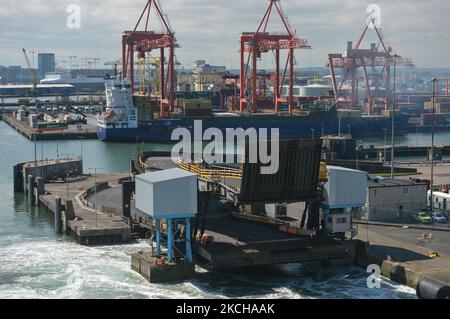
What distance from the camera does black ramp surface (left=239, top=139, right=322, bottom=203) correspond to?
21438 mm

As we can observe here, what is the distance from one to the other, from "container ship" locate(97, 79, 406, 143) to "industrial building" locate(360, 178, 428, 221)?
36.1m

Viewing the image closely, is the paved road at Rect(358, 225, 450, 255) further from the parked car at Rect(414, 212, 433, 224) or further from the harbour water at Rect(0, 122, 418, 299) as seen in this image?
the harbour water at Rect(0, 122, 418, 299)

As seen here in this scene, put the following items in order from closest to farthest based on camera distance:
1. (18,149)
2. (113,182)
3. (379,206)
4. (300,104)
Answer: (379,206) → (113,182) → (18,149) → (300,104)

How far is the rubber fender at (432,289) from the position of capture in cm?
1759

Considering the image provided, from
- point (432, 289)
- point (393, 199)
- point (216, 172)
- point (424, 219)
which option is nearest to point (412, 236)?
point (424, 219)

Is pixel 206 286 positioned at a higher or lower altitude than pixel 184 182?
lower

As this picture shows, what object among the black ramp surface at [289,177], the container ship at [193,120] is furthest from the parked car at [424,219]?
the container ship at [193,120]

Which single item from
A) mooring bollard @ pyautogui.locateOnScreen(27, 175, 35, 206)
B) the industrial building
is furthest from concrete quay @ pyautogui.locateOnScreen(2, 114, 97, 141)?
the industrial building

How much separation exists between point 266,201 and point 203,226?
6.19 ft

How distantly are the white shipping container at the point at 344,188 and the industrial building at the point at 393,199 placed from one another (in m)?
3.25

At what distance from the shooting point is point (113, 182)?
34969 mm

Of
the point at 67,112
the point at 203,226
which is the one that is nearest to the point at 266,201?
the point at 203,226

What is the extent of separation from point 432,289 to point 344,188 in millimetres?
5131

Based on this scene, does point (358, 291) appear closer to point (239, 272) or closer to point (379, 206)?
point (239, 272)
